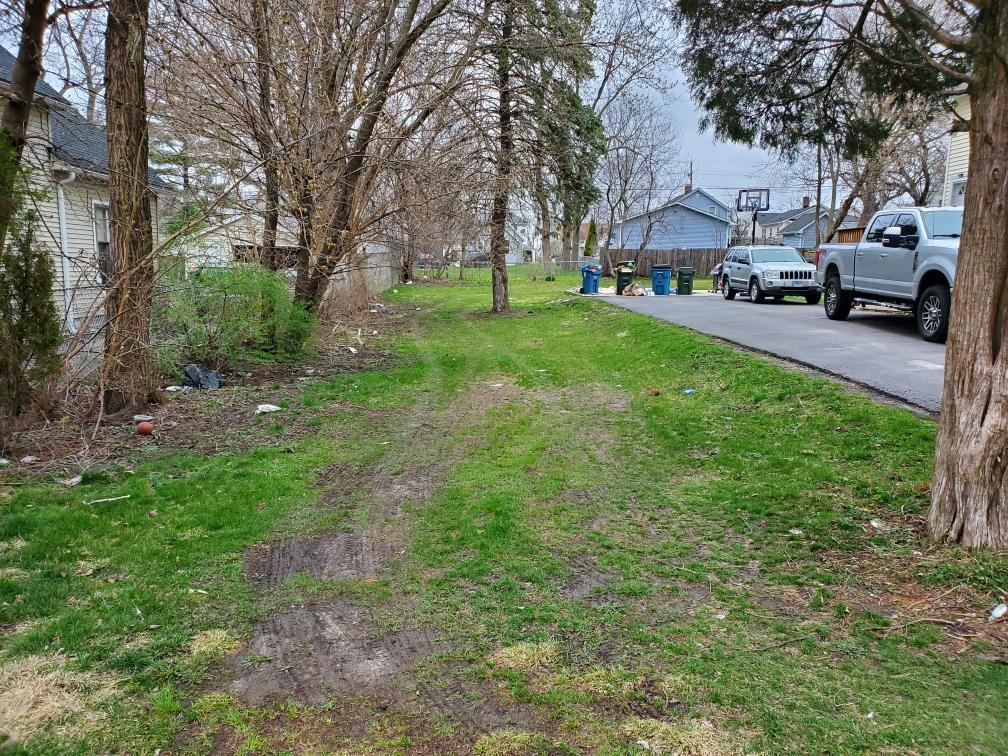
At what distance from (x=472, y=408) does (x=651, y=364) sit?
3.60 meters

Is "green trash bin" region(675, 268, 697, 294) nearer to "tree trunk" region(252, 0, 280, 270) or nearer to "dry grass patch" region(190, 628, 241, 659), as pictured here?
"tree trunk" region(252, 0, 280, 270)

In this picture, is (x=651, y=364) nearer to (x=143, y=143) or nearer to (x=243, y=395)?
(x=243, y=395)

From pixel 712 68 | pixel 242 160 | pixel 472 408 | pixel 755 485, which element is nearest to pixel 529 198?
pixel 242 160

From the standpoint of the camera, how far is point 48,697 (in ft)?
9.77

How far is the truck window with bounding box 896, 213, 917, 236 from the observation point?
11717 mm

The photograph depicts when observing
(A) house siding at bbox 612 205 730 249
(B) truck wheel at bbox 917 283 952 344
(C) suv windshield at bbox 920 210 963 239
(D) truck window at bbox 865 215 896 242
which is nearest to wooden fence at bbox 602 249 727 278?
(A) house siding at bbox 612 205 730 249

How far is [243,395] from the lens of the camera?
9438mm

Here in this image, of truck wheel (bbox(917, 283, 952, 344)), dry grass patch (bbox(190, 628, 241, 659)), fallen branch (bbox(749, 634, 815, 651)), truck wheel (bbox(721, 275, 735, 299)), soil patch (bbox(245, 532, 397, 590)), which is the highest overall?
truck wheel (bbox(721, 275, 735, 299))

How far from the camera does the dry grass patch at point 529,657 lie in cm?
327

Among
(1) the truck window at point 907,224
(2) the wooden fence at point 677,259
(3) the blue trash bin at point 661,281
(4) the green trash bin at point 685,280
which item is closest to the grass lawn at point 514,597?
(1) the truck window at point 907,224

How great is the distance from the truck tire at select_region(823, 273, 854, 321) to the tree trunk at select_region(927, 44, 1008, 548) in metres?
10.3

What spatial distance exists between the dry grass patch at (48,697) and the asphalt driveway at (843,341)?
6946 mm

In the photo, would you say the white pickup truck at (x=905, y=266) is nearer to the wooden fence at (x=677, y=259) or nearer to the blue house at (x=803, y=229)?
the wooden fence at (x=677, y=259)

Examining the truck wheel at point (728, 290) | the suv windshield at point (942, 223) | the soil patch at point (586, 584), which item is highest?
the suv windshield at point (942, 223)
